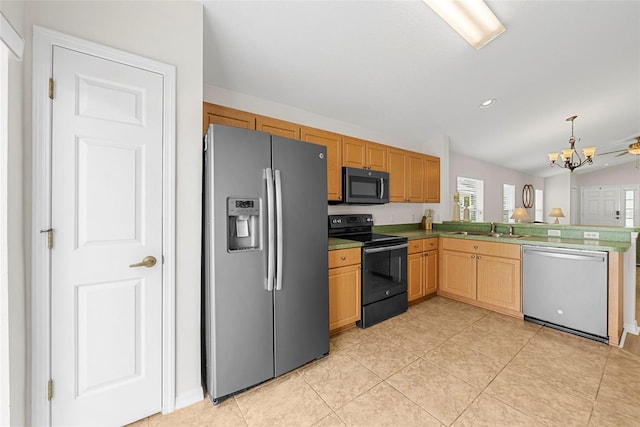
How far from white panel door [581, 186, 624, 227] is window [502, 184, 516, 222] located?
130 inches

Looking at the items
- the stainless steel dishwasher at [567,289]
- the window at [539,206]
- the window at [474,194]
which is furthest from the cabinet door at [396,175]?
the window at [539,206]

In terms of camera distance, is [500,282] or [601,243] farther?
[500,282]

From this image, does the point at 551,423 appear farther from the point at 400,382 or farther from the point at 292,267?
the point at 292,267

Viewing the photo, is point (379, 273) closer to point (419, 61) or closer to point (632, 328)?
point (419, 61)

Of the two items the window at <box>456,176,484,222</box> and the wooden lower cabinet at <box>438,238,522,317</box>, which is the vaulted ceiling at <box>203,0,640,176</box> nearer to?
the window at <box>456,176,484,222</box>

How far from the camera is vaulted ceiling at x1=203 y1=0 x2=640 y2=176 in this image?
A: 181 cm

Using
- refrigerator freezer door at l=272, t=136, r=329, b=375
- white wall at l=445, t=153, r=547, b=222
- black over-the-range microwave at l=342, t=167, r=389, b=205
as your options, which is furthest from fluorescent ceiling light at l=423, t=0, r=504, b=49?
white wall at l=445, t=153, r=547, b=222

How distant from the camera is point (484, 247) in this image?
3010mm

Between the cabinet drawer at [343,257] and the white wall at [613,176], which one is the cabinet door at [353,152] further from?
the white wall at [613,176]

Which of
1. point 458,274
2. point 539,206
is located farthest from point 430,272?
point 539,206

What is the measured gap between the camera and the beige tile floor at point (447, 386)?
4.81 ft

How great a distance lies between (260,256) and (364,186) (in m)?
1.70

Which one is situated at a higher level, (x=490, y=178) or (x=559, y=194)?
(x=490, y=178)

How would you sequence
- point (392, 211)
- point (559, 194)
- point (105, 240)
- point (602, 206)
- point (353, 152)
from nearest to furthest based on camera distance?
point (105, 240) < point (353, 152) < point (392, 211) < point (602, 206) < point (559, 194)
